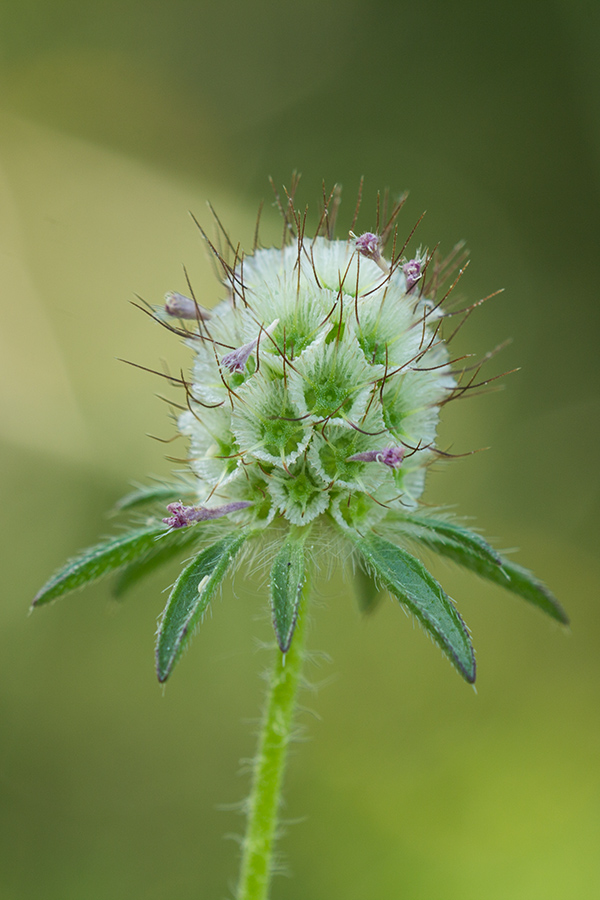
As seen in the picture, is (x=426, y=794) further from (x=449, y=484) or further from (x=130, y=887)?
(x=449, y=484)

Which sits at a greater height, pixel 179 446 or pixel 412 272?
pixel 179 446

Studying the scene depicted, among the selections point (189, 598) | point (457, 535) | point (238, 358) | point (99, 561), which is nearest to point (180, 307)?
point (238, 358)

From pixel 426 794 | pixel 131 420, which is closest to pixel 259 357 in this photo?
pixel 426 794

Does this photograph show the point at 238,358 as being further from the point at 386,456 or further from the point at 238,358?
the point at 386,456

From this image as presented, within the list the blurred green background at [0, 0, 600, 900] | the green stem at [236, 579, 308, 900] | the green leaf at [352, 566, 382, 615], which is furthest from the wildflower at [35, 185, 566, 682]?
the blurred green background at [0, 0, 600, 900]

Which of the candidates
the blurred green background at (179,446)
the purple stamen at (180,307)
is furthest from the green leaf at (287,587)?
the blurred green background at (179,446)

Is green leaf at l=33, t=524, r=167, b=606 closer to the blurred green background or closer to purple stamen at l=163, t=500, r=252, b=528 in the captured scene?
purple stamen at l=163, t=500, r=252, b=528

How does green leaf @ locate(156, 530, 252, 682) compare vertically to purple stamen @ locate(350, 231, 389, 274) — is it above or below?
below

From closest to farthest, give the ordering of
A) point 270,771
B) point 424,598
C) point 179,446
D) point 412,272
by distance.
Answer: point 424,598
point 270,771
point 412,272
point 179,446
